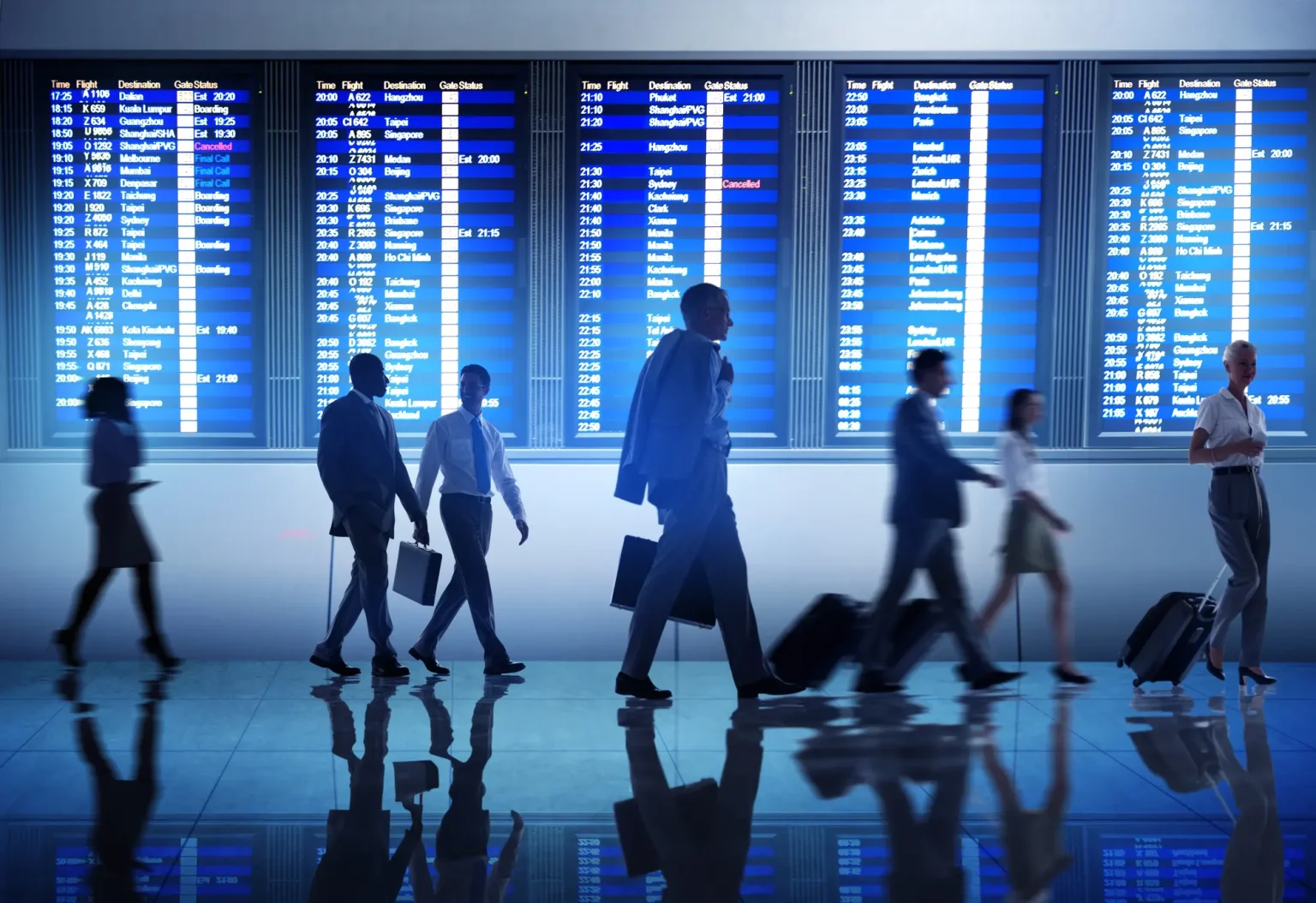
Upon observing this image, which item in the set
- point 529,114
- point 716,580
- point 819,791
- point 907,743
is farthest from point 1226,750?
point 529,114

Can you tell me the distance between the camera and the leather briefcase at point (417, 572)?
5.25 m

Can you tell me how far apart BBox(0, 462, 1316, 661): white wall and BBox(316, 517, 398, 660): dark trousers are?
66 cm

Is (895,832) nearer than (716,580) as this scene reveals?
Yes

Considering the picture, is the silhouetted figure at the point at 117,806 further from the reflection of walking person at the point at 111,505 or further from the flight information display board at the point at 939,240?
the flight information display board at the point at 939,240

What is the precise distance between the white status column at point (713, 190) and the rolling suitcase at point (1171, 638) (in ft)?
8.93

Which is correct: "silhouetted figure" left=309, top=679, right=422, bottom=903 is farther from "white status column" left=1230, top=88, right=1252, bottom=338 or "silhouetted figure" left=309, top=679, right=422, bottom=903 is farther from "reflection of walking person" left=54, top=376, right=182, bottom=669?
"white status column" left=1230, top=88, right=1252, bottom=338

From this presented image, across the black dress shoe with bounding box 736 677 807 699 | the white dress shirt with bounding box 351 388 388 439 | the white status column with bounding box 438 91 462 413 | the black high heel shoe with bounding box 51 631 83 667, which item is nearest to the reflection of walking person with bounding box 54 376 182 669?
the black high heel shoe with bounding box 51 631 83 667

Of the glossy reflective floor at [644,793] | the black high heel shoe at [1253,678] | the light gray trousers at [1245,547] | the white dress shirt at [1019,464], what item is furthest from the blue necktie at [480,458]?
the black high heel shoe at [1253,678]

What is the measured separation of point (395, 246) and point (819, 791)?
3.82 m

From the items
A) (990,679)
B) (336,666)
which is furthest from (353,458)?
(990,679)

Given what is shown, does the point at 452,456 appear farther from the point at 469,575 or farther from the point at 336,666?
the point at 336,666

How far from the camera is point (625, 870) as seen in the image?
9.09 feet

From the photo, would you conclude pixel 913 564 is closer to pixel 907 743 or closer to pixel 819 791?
pixel 907 743

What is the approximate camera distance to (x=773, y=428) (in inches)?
241
